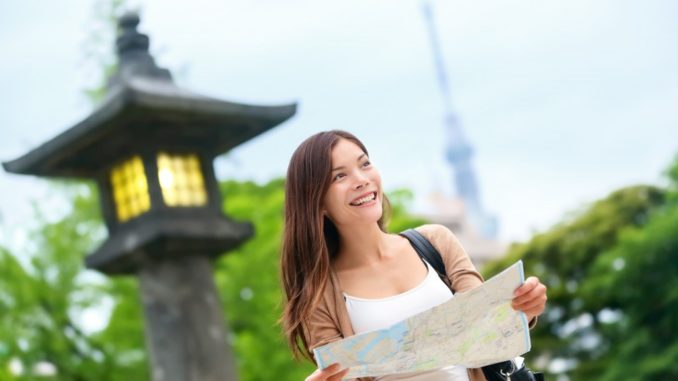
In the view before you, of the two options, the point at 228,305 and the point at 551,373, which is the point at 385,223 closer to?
the point at 228,305

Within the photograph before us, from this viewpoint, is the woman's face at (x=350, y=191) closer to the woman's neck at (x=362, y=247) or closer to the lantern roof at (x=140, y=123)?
the woman's neck at (x=362, y=247)

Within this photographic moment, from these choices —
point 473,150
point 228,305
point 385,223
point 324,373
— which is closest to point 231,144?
point 228,305

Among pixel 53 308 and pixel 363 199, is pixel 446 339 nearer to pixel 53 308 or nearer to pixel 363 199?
pixel 363 199

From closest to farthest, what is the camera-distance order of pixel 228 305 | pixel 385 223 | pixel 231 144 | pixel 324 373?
pixel 324 373 → pixel 385 223 → pixel 231 144 → pixel 228 305

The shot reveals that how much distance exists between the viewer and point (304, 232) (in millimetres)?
2518

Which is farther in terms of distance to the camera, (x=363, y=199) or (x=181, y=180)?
(x=181, y=180)

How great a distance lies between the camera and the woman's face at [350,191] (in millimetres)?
2527

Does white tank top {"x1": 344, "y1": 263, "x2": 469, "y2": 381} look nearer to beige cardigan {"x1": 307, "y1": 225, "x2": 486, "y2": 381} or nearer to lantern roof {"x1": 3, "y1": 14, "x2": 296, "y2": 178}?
beige cardigan {"x1": 307, "y1": 225, "x2": 486, "y2": 381}

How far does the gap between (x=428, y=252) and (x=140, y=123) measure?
5723 millimetres

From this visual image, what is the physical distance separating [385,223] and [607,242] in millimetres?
15760

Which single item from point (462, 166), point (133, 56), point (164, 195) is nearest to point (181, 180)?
point (164, 195)

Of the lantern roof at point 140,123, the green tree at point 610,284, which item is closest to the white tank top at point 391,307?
the lantern roof at point 140,123

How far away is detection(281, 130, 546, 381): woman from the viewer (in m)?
2.45

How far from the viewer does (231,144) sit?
873cm
